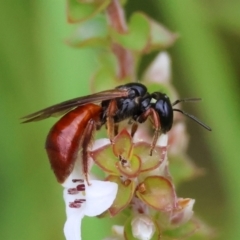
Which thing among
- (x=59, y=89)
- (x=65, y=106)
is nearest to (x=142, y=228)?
(x=65, y=106)

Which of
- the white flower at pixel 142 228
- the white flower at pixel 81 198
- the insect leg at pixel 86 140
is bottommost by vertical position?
the white flower at pixel 142 228

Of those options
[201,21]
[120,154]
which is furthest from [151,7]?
[120,154]

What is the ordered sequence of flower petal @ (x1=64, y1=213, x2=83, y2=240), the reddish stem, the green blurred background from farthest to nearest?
the green blurred background < the reddish stem < flower petal @ (x1=64, y1=213, x2=83, y2=240)

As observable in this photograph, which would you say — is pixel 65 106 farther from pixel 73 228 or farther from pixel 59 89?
pixel 59 89

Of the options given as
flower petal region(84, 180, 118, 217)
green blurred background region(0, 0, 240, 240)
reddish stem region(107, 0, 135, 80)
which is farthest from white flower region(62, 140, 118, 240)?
green blurred background region(0, 0, 240, 240)

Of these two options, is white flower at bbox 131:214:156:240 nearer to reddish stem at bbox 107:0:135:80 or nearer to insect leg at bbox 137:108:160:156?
insect leg at bbox 137:108:160:156

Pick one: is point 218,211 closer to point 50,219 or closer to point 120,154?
point 50,219

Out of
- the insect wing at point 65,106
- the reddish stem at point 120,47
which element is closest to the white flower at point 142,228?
the insect wing at point 65,106

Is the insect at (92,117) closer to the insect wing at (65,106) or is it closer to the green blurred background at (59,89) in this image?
the insect wing at (65,106)
